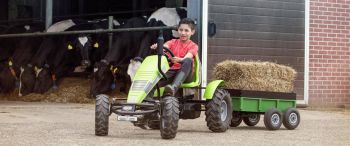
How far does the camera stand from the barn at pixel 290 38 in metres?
13.2

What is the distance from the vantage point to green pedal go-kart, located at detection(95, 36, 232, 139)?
7.18m

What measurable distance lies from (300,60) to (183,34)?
20.7 feet

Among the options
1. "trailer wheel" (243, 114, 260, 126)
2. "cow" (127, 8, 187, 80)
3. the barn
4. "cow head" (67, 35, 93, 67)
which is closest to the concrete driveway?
"trailer wheel" (243, 114, 260, 126)

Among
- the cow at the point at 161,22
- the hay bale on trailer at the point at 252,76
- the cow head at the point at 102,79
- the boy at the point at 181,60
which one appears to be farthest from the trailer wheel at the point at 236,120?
the cow head at the point at 102,79

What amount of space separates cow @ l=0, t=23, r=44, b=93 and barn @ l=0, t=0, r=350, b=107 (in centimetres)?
537

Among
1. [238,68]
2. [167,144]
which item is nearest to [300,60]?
[238,68]

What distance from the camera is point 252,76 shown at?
924 cm

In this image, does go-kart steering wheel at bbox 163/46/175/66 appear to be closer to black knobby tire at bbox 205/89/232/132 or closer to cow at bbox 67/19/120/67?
black knobby tire at bbox 205/89/232/132

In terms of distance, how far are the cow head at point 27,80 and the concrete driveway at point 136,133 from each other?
510cm

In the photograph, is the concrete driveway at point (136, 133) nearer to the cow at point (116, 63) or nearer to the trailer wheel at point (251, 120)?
the trailer wheel at point (251, 120)

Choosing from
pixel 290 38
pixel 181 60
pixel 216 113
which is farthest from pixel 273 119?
pixel 290 38

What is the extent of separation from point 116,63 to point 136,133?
7.72 meters

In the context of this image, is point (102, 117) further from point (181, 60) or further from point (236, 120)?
point (236, 120)

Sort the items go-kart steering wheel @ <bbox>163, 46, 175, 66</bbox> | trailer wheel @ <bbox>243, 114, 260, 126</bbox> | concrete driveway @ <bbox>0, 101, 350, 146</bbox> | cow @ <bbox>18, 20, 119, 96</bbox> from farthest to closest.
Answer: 1. cow @ <bbox>18, 20, 119, 96</bbox>
2. trailer wheel @ <bbox>243, 114, 260, 126</bbox>
3. go-kart steering wheel @ <bbox>163, 46, 175, 66</bbox>
4. concrete driveway @ <bbox>0, 101, 350, 146</bbox>
